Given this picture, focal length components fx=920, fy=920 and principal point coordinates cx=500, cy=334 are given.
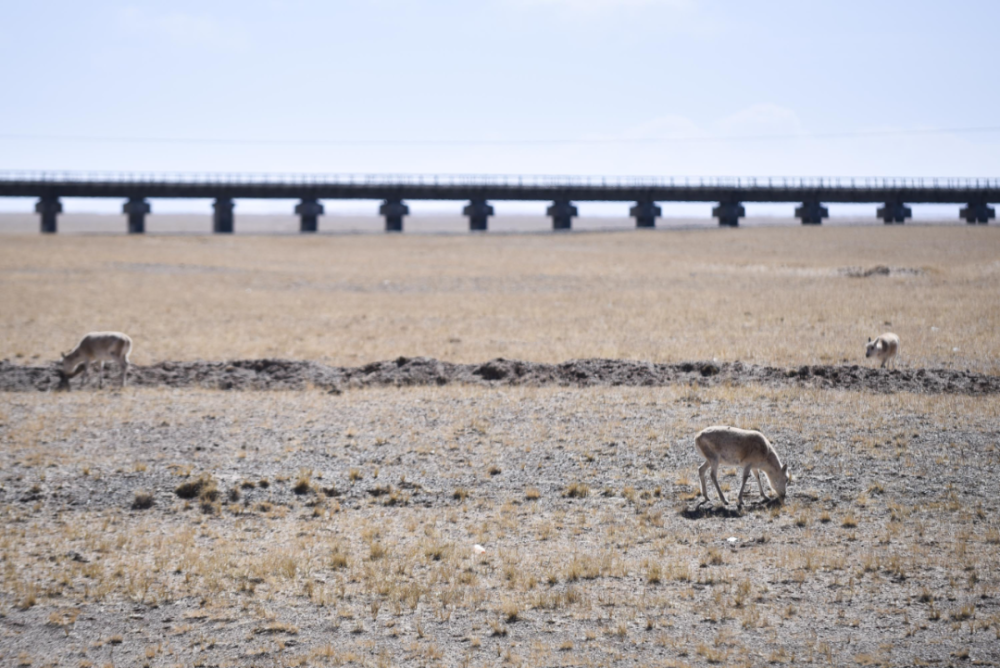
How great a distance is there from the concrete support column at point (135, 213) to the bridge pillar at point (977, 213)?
9811 centimetres

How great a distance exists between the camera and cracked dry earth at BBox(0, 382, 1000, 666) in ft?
31.2

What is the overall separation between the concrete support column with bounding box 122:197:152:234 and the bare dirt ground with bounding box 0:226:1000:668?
7825 centimetres

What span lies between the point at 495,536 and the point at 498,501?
1652 millimetres

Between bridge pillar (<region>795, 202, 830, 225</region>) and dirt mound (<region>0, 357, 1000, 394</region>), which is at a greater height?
bridge pillar (<region>795, 202, 830, 225</region>)

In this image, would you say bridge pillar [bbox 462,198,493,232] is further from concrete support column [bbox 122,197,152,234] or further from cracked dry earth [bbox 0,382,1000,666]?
cracked dry earth [bbox 0,382,1000,666]

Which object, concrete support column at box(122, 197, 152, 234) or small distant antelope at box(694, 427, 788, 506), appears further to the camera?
concrete support column at box(122, 197, 152, 234)

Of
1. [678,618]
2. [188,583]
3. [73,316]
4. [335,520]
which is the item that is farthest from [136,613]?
[73,316]

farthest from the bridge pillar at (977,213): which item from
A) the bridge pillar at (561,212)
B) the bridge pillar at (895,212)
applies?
the bridge pillar at (561,212)

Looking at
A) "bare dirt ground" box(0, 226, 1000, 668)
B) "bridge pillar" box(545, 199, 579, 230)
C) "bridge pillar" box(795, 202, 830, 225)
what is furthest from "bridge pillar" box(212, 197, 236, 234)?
"bare dirt ground" box(0, 226, 1000, 668)

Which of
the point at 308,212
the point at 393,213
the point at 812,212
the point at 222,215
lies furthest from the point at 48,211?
the point at 812,212

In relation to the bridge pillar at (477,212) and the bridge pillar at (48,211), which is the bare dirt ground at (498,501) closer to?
the bridge pillar at (477,212)

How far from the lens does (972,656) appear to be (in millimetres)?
8820

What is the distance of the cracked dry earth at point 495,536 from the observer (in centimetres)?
952

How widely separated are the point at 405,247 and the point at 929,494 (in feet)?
252
